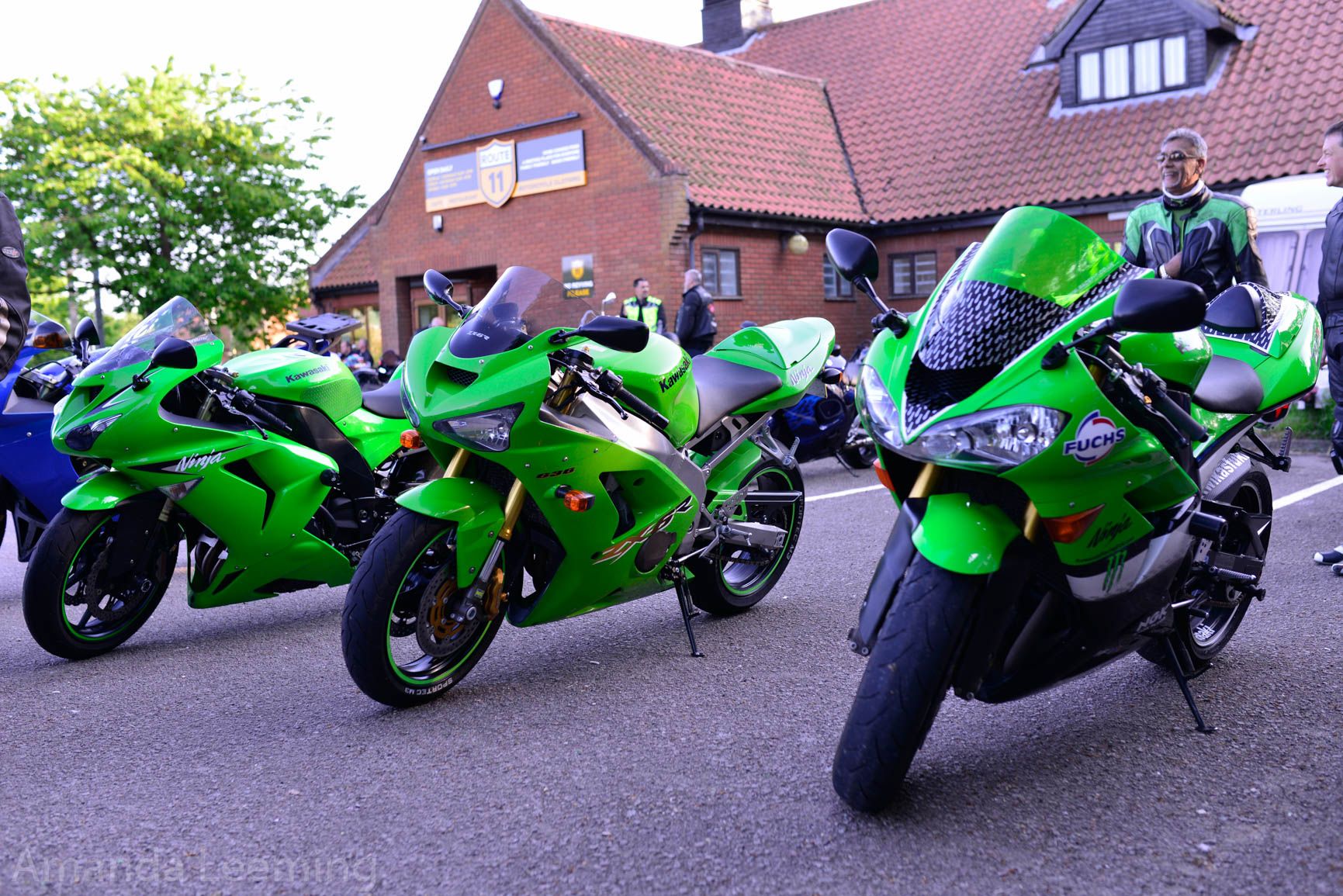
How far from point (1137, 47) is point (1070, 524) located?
20209 millimetres

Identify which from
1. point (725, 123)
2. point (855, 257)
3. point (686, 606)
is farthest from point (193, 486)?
point (725, 123)

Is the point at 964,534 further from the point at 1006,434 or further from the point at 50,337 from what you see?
the point at 50,337

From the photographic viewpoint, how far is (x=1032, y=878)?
2598 millimetres

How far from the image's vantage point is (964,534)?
2787 millimetres

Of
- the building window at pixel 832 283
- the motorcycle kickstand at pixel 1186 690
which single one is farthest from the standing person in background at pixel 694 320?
the motorcycle kickstand at pixel 1186 690

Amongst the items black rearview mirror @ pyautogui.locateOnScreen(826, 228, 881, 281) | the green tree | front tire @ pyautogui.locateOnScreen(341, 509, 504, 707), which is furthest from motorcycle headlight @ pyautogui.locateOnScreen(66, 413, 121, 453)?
the green tree

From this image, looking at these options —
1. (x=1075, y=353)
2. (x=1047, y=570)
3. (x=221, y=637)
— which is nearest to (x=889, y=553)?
(x=1047, y=570)

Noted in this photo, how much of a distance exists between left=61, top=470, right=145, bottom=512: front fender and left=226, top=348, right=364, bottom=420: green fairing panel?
549 mm

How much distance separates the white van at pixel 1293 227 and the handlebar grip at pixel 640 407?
11.6 meters

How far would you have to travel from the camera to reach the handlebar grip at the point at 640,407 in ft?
13.4

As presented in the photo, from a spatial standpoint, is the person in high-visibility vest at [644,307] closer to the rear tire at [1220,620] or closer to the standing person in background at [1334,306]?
the standing person in background at [1334,306]

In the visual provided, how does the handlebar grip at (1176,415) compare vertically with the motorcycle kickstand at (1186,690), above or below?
above

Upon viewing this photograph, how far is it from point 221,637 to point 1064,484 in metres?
3.59

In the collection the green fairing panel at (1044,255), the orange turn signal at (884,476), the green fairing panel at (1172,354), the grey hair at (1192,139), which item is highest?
the grey hair at (1192,139)
